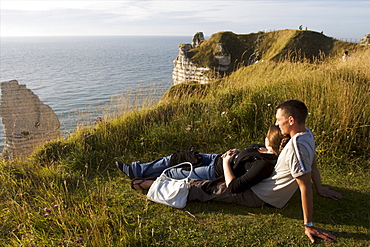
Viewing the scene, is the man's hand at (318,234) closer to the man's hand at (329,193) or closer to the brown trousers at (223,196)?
the brown trousers at (223,196)

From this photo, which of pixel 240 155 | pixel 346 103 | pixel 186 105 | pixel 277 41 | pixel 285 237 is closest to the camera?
pixel 285 237

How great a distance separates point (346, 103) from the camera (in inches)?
222

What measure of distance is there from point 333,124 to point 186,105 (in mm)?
3343

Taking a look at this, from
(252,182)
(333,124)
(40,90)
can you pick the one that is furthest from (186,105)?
(40,90)

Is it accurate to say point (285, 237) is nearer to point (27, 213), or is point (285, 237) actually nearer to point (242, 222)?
point (242, 222)

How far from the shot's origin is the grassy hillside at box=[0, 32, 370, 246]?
3494 millimetres

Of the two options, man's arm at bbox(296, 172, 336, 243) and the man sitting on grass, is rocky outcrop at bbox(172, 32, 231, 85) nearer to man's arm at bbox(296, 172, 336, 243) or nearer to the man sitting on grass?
the man sitting on grass

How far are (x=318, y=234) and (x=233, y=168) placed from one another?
4.08 ft

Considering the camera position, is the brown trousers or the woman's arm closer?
the woman's arm

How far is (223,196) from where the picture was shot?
161 inches

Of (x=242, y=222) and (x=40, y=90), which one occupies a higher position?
(x=242, y=222)

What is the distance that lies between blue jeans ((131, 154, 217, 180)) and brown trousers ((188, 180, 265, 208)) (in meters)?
0.19

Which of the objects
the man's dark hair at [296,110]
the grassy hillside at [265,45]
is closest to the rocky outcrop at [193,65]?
the grassy hillside at [265,45]

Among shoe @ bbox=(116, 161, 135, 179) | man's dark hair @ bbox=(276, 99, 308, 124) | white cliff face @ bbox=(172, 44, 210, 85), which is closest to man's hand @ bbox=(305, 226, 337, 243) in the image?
man's dark hair @ bbox=(276, 99, 308, 124)
